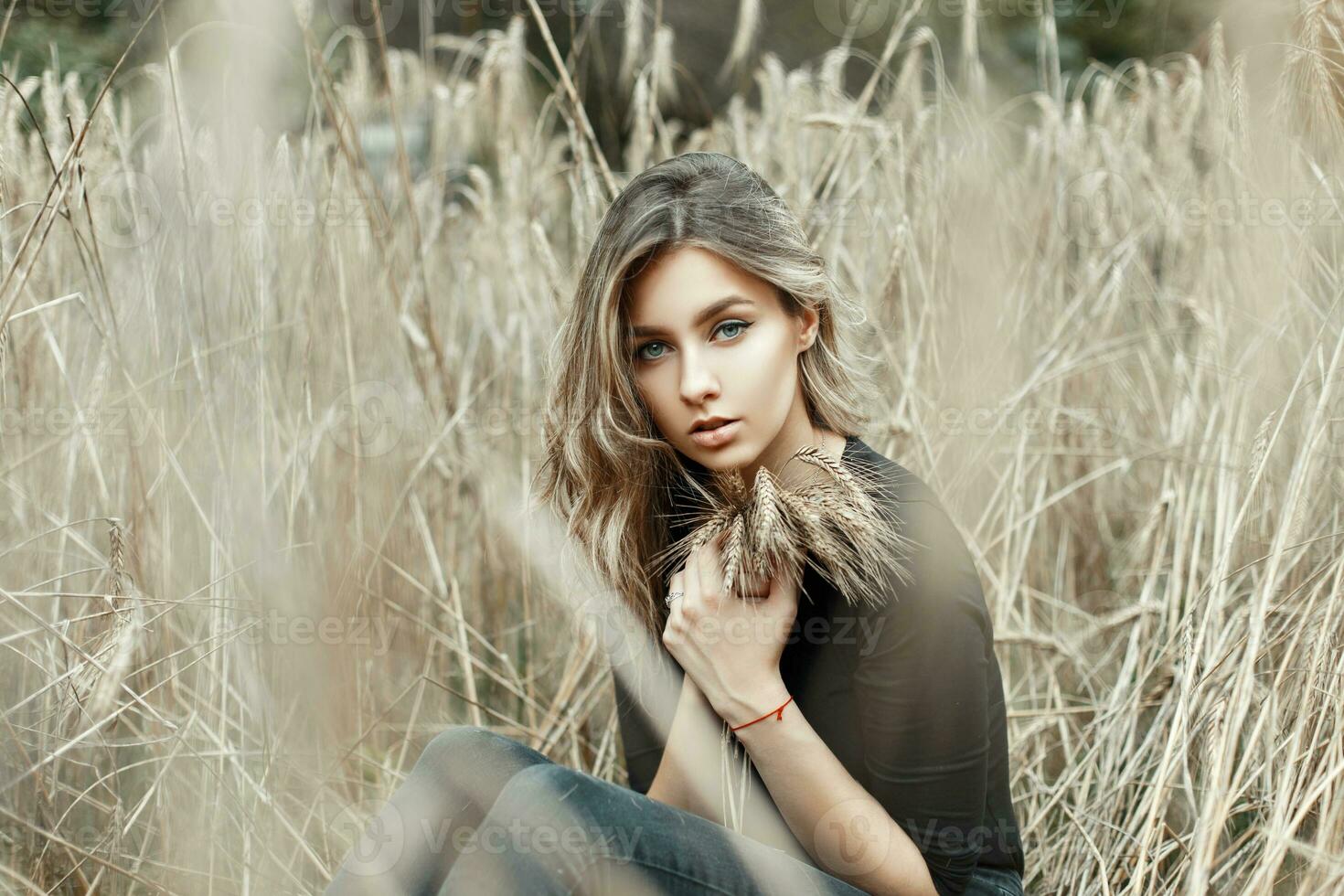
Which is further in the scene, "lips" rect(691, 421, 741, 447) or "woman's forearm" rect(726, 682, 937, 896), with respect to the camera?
"lips" rect(691, 421, 741, 447)

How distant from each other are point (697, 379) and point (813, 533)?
234 millimetres

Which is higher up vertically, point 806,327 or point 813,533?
point 806,327

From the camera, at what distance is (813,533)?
1063mm

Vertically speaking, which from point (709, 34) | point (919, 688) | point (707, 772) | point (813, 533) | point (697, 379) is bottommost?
point (707, 772)

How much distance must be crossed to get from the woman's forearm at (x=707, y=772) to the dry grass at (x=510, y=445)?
0.37m

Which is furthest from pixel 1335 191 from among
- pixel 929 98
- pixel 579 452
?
pixel 579 452

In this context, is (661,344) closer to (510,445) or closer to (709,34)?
(510,445)

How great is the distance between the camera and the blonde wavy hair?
122cm

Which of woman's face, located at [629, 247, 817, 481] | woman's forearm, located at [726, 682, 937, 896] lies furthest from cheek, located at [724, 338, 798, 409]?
woman's forearm, located at [726, 682, 937, 896]

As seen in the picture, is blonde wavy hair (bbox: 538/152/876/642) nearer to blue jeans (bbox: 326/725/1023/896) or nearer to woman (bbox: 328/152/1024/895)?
woman (bbox: 328/152/1024/895)

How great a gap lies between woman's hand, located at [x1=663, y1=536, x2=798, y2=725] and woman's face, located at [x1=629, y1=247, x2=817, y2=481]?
15 cm

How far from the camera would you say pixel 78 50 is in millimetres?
3572

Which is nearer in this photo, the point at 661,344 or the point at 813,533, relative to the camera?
the point at 813,533

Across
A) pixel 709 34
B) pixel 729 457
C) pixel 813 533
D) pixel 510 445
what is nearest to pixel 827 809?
pixel 813 533
